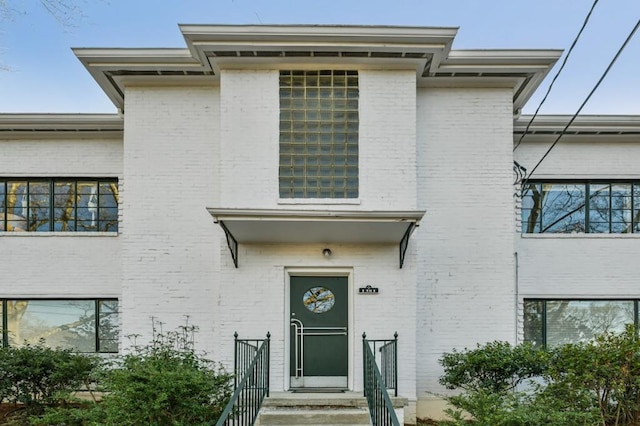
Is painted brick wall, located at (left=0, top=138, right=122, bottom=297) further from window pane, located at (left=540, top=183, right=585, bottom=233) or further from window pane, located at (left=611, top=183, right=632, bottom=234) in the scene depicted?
window pane, located at (left=611, top=183, right=632, bottom=234)

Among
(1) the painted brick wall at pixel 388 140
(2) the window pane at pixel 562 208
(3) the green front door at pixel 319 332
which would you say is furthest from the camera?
(2) the window pane at pixel 562 208

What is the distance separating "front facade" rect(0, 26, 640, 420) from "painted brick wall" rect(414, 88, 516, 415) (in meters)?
0.04

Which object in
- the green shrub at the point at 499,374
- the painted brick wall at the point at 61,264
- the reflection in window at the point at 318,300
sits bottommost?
the green shrub at the point at 499,374

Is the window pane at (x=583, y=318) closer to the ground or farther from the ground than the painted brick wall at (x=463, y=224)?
closer to the ground

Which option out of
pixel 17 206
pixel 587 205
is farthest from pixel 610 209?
pixel 17 206

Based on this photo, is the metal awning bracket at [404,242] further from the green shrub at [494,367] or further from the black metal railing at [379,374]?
the green shrub at [494,367]

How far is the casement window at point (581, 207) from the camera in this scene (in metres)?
12.9

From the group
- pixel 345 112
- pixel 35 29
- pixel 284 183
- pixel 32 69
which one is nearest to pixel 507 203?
pixel 345 112

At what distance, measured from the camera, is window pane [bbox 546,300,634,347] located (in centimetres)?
1261

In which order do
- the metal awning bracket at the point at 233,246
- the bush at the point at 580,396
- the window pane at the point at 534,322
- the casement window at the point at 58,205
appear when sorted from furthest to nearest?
1. the casement window at the point at 58,205
2. the window pane at the point at 534,322
3. the metal awning bracket at the point at 233,246
4. the bush at the point at 580,396

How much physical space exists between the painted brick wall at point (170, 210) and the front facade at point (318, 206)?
37mm

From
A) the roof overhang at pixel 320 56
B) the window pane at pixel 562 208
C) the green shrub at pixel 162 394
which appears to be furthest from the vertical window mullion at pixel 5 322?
the window pane at pixel 562 208

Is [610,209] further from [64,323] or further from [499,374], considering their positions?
[64,323]

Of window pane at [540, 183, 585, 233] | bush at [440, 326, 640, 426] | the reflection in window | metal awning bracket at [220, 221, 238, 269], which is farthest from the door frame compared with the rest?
window pane at [540, 183, 585, 233]
